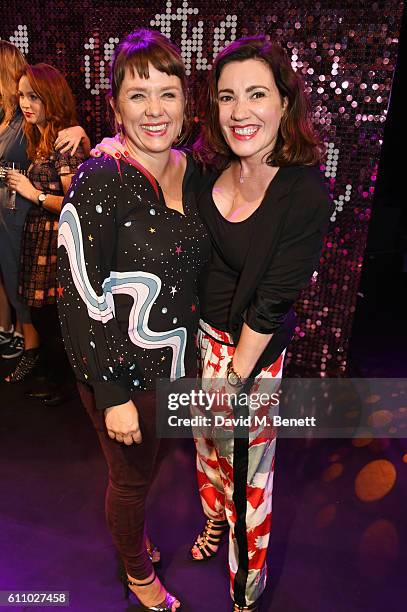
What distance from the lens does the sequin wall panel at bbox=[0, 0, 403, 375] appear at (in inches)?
88.6

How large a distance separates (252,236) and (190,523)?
4.10 ft

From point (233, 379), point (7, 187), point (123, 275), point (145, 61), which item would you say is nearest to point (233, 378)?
point (233, 379)

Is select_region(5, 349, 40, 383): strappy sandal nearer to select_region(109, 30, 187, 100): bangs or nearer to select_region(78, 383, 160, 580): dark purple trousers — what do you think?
select_region(78, 383, 160, 580): dark purple trousers

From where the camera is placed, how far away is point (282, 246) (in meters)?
1.38

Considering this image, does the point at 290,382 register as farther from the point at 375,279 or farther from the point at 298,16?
the point at 375,279

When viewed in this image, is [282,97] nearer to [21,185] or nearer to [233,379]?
[233,379]

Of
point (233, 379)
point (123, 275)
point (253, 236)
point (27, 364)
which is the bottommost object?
point (27, 364)

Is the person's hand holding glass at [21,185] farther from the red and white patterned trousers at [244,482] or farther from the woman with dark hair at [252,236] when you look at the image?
the red and white patterned trousers at [244,482]

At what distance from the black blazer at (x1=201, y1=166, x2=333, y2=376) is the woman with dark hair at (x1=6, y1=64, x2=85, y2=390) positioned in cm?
136

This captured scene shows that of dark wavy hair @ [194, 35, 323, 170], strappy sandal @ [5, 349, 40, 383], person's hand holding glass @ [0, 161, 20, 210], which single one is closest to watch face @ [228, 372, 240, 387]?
dark wavy hair @ [194, 35, 323, 170]

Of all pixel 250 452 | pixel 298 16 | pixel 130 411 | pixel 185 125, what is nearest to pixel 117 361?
pixel 130 411

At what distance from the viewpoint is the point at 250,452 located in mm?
1571

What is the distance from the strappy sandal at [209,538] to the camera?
6.38ft

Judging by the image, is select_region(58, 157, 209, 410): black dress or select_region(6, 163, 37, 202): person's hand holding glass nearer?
select_region(58, 157, 209, 410): black dress
